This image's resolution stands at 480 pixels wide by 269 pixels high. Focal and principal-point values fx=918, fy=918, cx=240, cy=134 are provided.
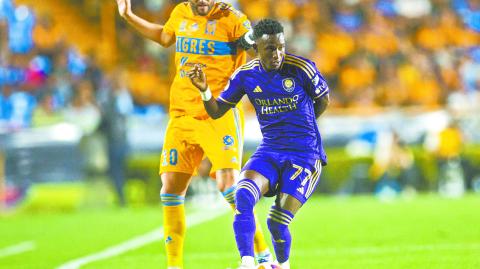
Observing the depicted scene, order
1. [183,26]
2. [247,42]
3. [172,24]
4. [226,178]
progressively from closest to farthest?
1. [247,42]
2. [226,178]
3. [183,26]
4. [172,24]

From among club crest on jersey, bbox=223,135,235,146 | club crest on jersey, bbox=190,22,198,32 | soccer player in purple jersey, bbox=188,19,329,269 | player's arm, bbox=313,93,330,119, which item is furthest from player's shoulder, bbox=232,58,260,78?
club crest on jersey, bbox=190,22,198,32

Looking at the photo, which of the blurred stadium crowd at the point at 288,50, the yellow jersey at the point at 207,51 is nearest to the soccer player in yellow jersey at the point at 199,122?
the yellow jersey at the point at 207,51

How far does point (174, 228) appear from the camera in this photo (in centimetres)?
733

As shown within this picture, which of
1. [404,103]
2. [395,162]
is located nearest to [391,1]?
[404,103]

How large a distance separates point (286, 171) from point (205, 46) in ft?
4.66

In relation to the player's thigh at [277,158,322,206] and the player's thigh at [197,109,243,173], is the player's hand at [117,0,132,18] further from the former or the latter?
the player's thigh at [277,158,322,206]

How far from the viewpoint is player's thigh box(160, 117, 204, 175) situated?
24.1 ft

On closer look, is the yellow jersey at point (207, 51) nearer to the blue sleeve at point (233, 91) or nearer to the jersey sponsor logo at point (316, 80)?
the blue sleeve at point (233, 91)

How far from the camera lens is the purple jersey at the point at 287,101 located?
6684 millimetres

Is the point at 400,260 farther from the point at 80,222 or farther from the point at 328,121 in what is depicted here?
the point at 328,121

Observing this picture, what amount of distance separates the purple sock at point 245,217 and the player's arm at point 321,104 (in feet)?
3.01

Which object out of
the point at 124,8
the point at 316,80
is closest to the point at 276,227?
the point at 316,80

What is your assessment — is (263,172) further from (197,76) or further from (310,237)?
(310,237)

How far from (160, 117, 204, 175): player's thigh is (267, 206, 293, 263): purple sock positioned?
1.07 metres
